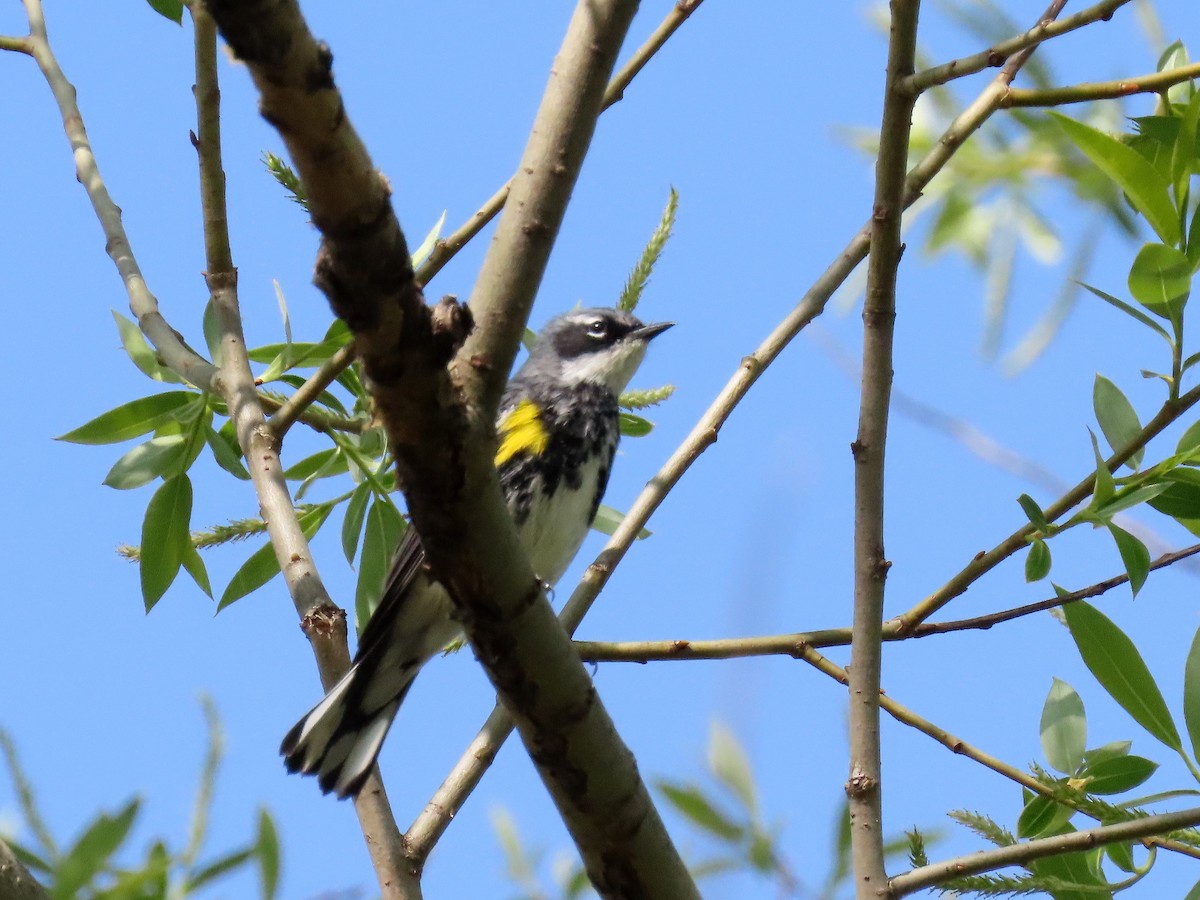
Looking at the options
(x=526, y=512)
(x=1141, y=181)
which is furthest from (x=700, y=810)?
(x=526, y=512)

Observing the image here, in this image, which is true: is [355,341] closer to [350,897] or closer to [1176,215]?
[350,897]

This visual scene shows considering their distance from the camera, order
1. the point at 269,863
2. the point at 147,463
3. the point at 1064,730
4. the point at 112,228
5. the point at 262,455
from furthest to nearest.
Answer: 1. the point at 112,228
2. the point at 147,463
3. the point at 262,455
4. the point at 1064,730
5. the point at 269,863

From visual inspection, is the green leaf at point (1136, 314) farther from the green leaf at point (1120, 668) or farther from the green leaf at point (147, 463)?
the green leaf at point (147, 463)

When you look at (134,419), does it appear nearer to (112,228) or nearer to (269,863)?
(112,228)

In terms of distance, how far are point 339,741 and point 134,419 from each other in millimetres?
874

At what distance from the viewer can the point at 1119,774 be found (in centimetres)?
234

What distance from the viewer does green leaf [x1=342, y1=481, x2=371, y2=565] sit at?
321cm

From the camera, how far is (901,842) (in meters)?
2.35

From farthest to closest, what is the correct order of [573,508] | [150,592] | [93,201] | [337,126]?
[573,508] < [93,201] < [150,592] < [337,126]

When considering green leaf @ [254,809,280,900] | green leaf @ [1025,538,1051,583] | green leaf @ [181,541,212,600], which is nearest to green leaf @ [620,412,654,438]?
green leaf @ [181,541,212,600]

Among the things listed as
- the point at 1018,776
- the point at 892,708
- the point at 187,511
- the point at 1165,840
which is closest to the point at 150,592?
the point at 187,511

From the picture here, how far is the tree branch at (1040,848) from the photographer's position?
74.7 inches

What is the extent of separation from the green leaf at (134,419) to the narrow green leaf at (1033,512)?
1.83m

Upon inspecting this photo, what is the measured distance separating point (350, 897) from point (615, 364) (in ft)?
10.3
